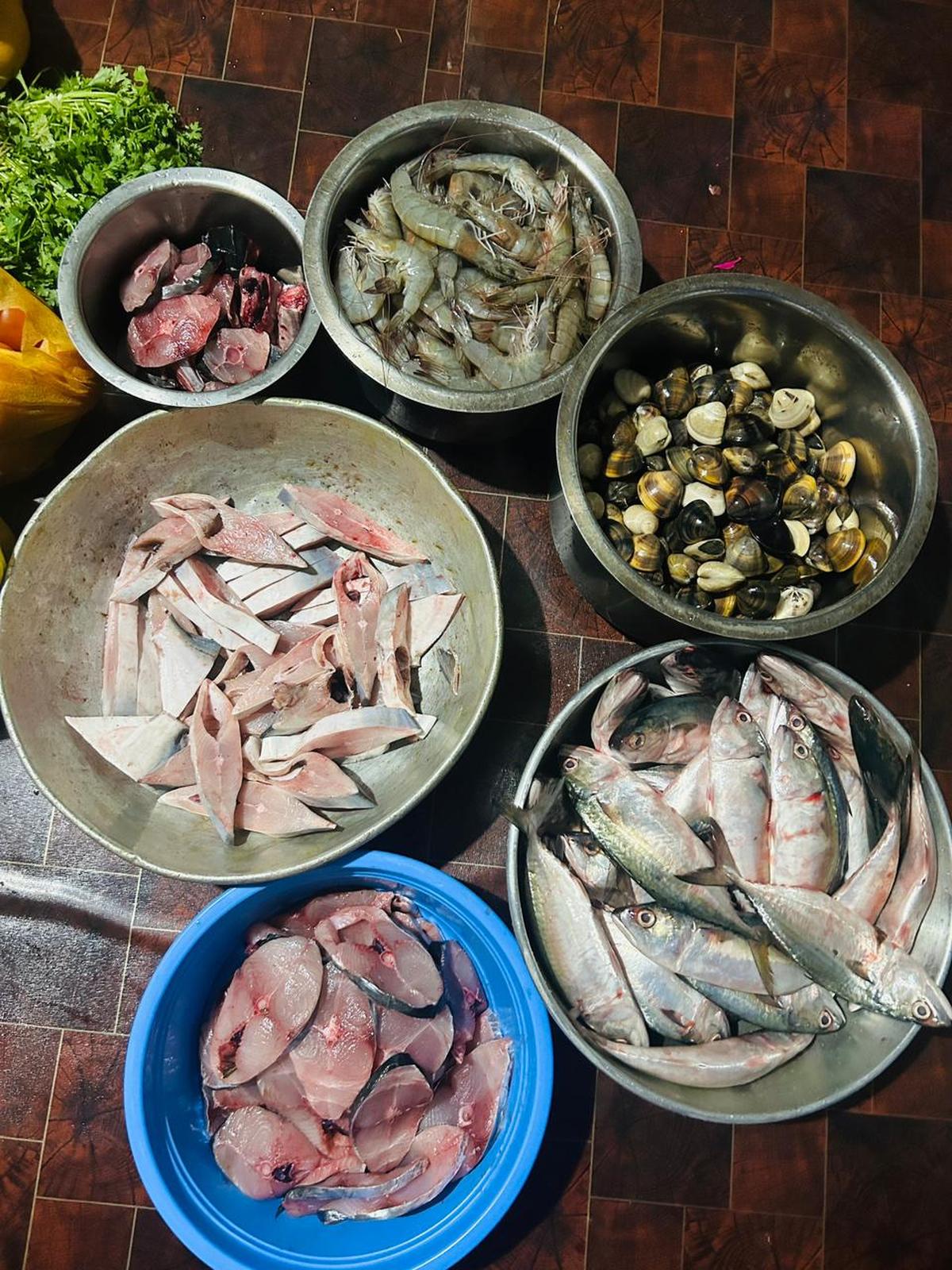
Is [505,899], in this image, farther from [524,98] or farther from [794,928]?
[524,98]

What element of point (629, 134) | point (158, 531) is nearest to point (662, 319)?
point (629, 134)

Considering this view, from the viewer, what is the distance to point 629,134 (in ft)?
9.36

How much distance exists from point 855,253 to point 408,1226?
2.96 meters

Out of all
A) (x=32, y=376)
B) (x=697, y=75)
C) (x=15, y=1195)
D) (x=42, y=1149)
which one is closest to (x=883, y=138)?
(x=697, y=75)

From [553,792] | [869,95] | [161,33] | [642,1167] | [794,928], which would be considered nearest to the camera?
[794,928]

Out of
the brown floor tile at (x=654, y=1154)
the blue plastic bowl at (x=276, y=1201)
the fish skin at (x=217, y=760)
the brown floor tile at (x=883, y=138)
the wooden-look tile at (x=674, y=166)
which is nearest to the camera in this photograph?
the blue plastic bowl at (x=276, y=1201)

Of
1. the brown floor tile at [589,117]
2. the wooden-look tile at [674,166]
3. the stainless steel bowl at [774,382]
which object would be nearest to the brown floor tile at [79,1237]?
Result: the stainless steel bowl at [774,382]

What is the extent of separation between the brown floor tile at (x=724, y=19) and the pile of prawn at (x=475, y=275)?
1109 mm

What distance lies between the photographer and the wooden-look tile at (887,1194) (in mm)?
2451

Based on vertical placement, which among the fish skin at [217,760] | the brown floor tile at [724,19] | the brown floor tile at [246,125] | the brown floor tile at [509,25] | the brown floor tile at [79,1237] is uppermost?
the brown floor tile at [724,19]

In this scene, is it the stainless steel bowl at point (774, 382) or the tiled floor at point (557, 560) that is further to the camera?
the tiled floor at point (557, 560)

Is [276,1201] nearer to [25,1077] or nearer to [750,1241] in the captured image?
[25,1077]

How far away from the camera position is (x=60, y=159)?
7.58 ft

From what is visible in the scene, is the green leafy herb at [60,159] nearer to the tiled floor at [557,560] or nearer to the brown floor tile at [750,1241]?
the tiled floor at [557,560]
